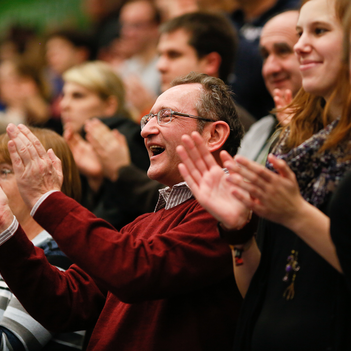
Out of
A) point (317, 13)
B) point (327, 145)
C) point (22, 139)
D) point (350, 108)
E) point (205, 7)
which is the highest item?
point (205, 7)

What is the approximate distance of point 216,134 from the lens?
2162mm

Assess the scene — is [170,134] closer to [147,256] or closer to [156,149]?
[156,149]

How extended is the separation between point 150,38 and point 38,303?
12.8 feet

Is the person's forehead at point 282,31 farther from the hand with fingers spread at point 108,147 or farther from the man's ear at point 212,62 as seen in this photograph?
the hand with fingers spread at point 108,147

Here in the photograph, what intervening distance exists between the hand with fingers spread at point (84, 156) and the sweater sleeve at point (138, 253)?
186 cm

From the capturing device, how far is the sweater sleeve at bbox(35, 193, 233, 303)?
1.72 metres

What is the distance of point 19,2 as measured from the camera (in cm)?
758

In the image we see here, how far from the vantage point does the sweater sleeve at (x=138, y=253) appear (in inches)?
67.9

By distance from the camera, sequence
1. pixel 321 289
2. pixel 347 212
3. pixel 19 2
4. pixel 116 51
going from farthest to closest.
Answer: pixel 19 2 → pixel 116 51 → pixel 321 289 → pixel 347 212

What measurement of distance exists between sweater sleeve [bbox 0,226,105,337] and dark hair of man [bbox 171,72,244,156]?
0.77 m

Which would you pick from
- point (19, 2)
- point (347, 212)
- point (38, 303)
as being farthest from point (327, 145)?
point (19, 2)

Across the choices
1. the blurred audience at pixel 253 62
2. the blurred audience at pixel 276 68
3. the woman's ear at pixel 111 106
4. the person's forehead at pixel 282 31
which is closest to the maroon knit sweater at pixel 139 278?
the blurred audience at pixel 276 68

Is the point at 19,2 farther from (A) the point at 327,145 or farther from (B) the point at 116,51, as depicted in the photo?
(A) the point at 327,145

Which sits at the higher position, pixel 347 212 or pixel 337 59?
pixel 337 59
